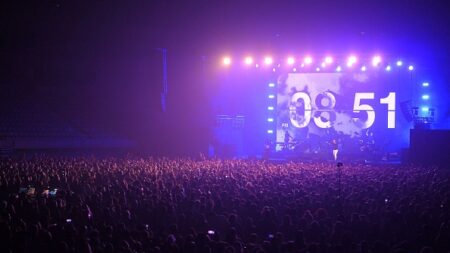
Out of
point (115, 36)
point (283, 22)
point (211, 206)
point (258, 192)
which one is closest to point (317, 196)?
point (258, 192)

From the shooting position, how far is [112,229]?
754cm

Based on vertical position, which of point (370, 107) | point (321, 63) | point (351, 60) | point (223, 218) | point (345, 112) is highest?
point (351, 60)

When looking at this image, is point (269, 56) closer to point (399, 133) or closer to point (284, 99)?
point (284, 99)

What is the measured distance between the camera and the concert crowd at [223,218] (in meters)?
6.79

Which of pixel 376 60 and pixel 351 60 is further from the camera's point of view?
pixel 351 60

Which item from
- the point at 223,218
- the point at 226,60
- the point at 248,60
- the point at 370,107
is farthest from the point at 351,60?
the point at 223,218

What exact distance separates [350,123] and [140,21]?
631 inches

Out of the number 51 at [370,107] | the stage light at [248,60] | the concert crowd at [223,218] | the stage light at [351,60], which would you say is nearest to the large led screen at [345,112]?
the number 51 at [370,107]

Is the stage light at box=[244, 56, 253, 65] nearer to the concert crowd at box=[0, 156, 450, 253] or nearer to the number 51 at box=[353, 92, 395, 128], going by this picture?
the number 51 at box=[353, 92, 395, 128]

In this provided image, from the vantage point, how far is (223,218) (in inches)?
330

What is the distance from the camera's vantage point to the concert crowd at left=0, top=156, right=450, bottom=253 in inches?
267

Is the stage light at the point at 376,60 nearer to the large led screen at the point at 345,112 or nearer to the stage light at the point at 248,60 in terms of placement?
the large led screen at the point at 345,112

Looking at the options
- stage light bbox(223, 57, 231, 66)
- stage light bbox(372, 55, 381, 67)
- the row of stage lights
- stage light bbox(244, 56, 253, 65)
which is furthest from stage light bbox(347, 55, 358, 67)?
stage light bbox(223, 57, 231, 66)

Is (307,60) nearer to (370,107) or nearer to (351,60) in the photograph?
(351,60)
